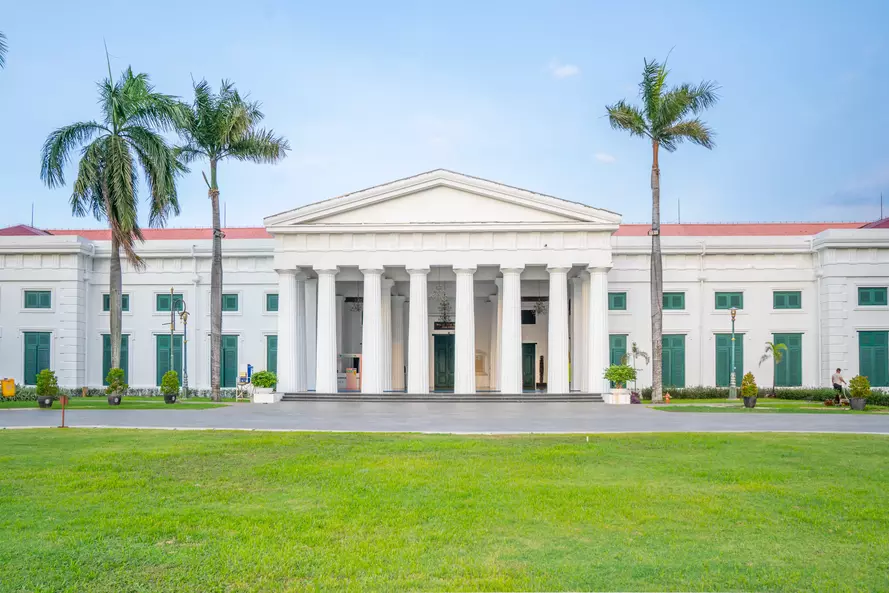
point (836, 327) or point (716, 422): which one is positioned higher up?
point (836, 327)

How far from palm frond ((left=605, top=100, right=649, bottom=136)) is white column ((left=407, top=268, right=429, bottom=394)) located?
9950mm

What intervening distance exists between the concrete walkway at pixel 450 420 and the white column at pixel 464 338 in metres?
4.29

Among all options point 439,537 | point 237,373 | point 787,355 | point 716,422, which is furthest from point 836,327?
point 439,537

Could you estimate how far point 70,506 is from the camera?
8.71 meters

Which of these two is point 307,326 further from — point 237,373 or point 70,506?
point 70,506

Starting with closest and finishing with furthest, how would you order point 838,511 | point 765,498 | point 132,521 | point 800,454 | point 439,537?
point 439,537
point 132,521
point 838,511
point 765,498
point 800,454

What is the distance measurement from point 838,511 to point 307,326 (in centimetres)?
2902

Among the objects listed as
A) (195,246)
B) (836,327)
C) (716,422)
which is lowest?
(716,422)

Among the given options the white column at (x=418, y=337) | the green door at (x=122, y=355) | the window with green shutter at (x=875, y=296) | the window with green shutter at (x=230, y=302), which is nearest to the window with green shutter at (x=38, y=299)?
the green door at (x=122, y=355)

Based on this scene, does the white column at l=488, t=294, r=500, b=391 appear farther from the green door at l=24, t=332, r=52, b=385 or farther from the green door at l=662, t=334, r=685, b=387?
the green door at l=24, t=332, r=52, b=385

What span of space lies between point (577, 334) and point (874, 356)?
13742 mm

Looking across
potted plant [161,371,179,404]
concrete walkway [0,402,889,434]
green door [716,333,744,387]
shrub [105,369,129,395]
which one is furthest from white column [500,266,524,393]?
shrub [105,369,129,395]

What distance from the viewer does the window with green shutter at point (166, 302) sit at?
38125mm

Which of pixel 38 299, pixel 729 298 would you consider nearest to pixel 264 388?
pixel 38 299
